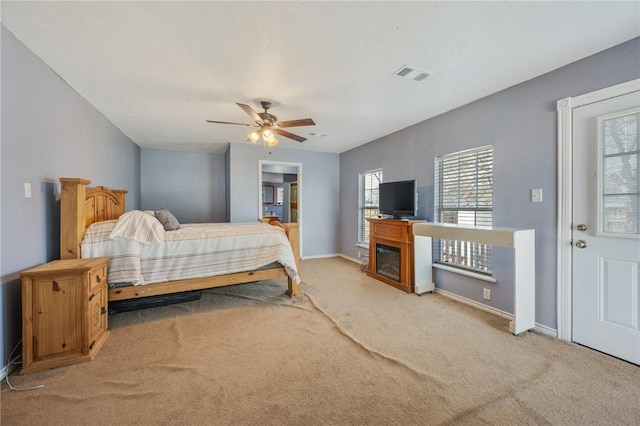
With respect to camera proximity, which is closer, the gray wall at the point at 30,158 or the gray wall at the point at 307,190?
the gray wall at the point at 30,158

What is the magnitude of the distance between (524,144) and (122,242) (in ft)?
13.6

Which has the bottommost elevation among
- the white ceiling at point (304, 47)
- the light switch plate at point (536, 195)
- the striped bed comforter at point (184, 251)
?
the striped bed comforter at point (184, 251)

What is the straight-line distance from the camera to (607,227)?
206 cm

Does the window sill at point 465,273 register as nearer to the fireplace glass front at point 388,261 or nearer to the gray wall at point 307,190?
the fireplace glass front at point 388,261

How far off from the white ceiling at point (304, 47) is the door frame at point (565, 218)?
48 cm

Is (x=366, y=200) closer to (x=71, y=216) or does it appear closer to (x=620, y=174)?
(x=620, y=174)

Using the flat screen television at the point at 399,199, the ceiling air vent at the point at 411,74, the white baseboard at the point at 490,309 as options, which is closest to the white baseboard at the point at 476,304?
the white baseboard at the point at 490,309

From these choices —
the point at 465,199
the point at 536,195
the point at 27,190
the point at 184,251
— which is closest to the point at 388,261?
the point at 465,199

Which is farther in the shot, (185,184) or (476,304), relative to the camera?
(185,184)

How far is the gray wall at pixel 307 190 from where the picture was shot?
5.12 metres

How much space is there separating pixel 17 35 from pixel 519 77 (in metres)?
4.21

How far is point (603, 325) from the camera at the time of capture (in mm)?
2082

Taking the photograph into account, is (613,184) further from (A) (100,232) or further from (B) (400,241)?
(A) (100,232)

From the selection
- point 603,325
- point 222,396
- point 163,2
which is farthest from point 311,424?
point 163,2
